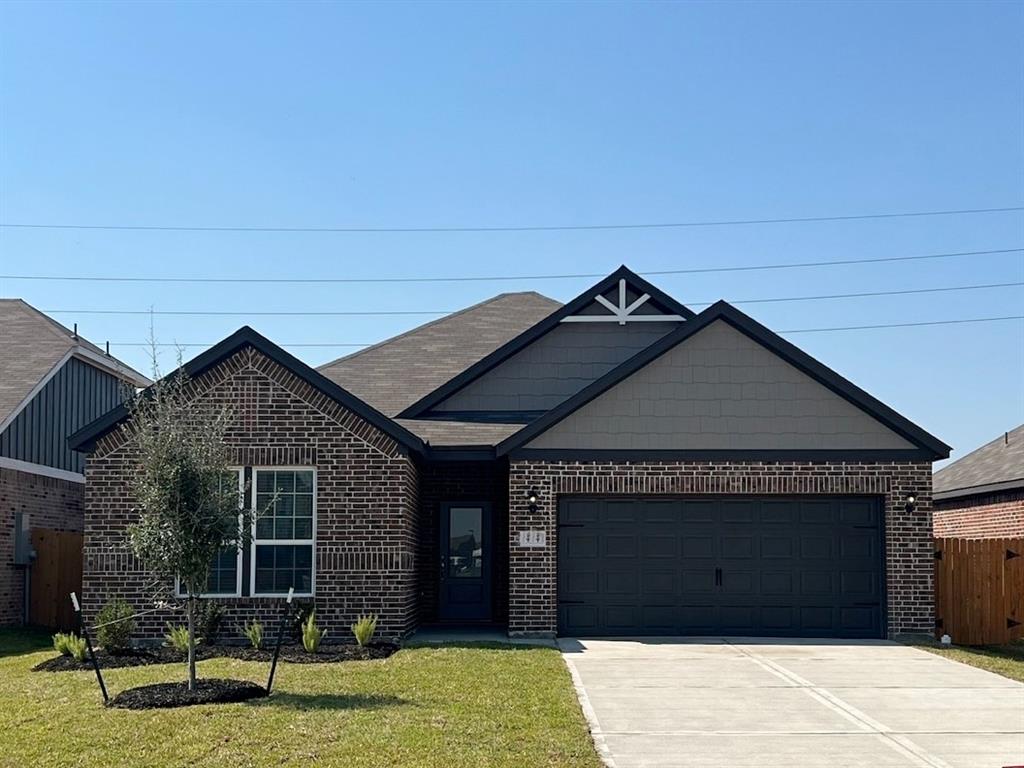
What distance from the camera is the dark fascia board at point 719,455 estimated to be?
18094 millimetres

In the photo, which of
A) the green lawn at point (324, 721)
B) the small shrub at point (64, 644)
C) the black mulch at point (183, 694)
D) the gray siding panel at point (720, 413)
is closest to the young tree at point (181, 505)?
the black mulch at point (183, 694)

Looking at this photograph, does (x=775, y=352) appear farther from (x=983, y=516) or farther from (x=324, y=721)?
(x=324, y=721)

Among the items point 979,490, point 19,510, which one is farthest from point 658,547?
point 19,510

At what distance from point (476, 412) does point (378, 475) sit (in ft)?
12.3

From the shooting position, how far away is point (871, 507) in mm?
18391

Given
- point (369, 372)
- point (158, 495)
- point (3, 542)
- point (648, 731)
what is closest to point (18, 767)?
point (158, 495)

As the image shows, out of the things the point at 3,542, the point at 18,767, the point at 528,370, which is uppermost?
the point at 528,370

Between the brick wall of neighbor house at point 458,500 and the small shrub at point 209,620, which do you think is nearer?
the small shrub at point 209,620

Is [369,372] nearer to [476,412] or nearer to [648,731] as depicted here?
[476,412]

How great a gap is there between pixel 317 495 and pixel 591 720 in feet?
25.2

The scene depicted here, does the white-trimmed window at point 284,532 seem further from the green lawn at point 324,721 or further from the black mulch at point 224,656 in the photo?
the green lawn at point 324,721

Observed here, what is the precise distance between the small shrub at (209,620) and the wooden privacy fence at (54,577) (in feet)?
15.7

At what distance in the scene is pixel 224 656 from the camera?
50.9ft

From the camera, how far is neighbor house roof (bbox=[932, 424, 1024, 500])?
23000mm
